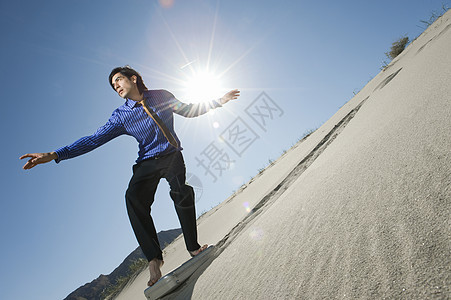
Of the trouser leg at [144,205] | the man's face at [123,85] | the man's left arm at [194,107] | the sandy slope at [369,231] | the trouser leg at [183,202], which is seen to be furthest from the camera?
the man's left arm at [194,107]

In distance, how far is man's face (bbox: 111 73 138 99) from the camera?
1946mm

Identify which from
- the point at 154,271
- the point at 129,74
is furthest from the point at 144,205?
the point at 129,74

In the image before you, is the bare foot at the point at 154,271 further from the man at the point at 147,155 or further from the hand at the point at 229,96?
the hand at the point at 229,96

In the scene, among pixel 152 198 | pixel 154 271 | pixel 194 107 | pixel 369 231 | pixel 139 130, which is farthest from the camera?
pixel 194 107

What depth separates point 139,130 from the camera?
1.82 metres

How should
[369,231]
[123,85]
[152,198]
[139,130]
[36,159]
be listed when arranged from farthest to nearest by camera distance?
[123,85], [139,130], [152,198], [36,159], [369,231]

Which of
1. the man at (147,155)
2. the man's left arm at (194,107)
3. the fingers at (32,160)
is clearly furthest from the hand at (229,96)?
the fingers at (32,160)

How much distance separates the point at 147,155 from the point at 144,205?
339 millimetres

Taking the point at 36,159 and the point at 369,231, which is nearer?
the point at 369,231

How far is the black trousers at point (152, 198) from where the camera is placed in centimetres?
160

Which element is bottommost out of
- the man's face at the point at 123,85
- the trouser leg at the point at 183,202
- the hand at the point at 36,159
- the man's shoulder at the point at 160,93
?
the trouser leg at the point at 183,202

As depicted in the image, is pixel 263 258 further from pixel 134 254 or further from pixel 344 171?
pixel 134 254

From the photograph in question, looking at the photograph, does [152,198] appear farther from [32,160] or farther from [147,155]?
[32,160]

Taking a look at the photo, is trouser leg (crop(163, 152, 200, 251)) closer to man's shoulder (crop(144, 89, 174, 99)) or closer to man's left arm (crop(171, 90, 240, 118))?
man's left arm (crop(171, 90, 240, 118))
